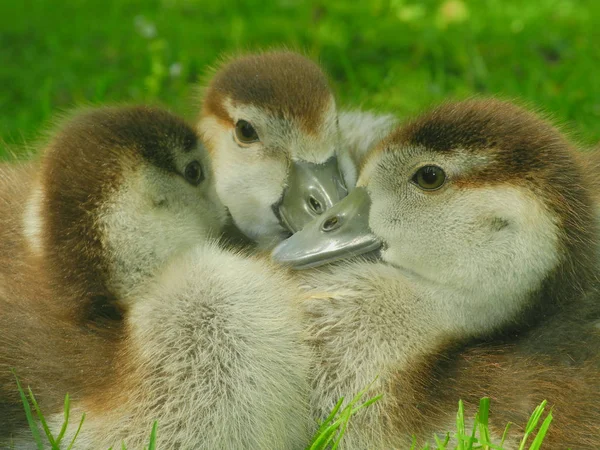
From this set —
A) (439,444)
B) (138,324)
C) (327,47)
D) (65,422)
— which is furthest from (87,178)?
(327,47)

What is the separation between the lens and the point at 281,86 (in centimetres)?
324

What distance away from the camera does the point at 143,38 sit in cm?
555

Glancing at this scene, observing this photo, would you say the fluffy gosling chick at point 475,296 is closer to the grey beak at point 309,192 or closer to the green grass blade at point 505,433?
the green grass blade at point 505,433

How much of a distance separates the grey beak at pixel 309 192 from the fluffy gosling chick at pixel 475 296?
0.48 meters

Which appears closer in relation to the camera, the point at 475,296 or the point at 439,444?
the point at 439,444

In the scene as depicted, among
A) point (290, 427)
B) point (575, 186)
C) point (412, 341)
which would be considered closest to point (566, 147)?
point (575, 186)

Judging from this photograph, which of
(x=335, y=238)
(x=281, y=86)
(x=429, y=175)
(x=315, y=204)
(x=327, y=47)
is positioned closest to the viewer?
(x=429, y=175)

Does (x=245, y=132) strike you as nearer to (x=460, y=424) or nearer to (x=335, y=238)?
(x=335, y=238)

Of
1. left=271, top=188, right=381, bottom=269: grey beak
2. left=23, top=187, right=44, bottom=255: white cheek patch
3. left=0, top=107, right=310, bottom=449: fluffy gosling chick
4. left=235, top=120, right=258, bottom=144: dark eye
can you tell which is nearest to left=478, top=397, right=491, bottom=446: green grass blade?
left=0, top=107, right=310, bottom=449: fluffy gosling chick

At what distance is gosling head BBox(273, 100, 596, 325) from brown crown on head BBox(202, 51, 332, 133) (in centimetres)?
59

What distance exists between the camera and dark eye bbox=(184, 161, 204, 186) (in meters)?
2.76

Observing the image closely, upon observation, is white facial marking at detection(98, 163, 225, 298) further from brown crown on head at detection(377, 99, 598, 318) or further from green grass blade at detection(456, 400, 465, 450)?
green grass blade at detection(456, 400, 465, 450)

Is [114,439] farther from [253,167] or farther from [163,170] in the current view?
[253,167]

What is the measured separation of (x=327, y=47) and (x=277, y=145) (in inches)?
85.8
